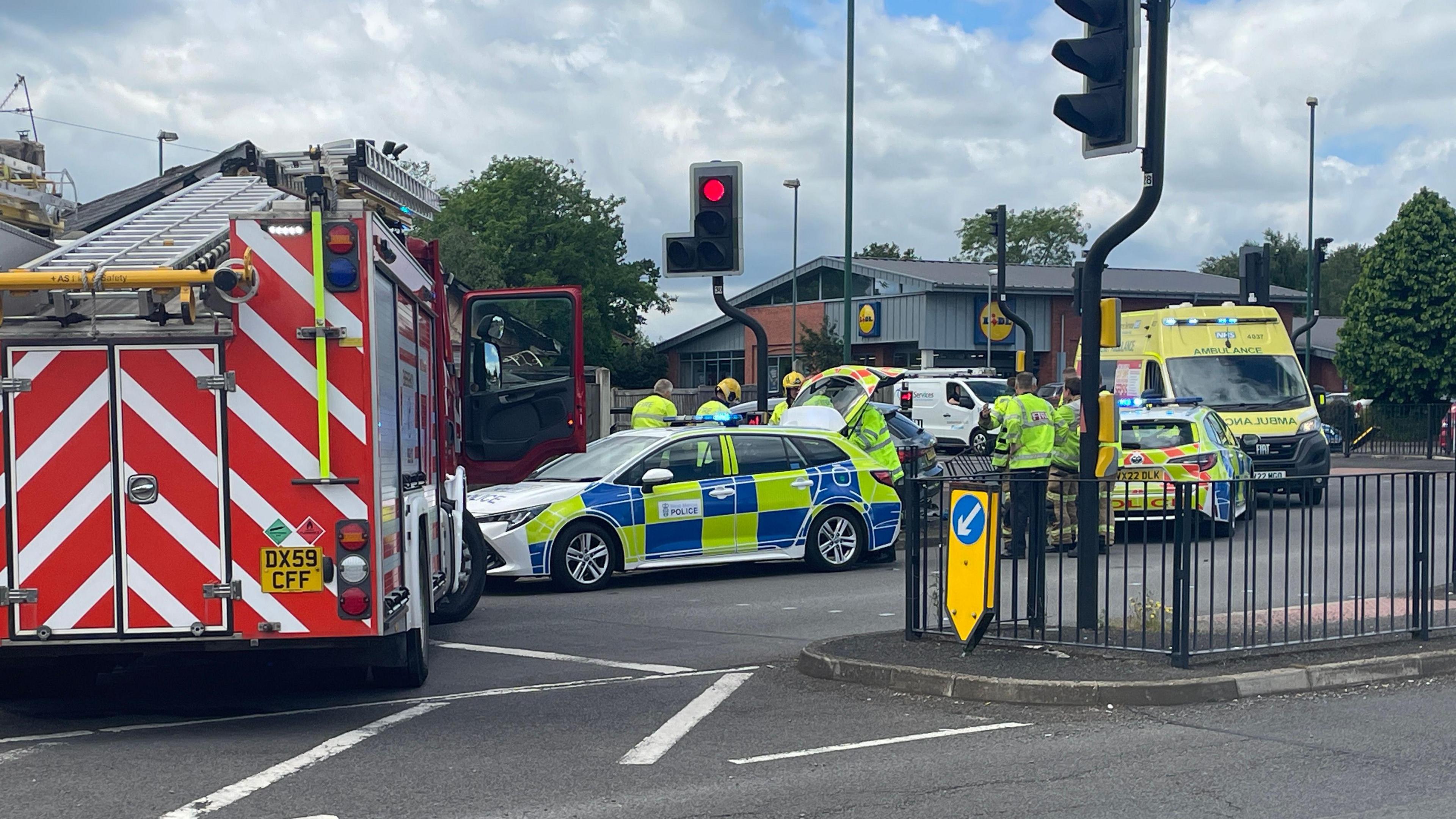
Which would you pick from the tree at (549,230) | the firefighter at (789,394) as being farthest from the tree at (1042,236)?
the firefighter at (789,394)

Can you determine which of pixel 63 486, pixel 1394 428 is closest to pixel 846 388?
pixel 63 486

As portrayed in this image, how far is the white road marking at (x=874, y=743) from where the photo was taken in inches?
262

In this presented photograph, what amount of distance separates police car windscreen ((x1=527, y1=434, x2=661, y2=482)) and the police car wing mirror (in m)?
0.19

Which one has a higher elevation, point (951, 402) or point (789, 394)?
point (789, 394)

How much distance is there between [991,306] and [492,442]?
34693 mm

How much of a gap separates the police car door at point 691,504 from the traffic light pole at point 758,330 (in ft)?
4.04

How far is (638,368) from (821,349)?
12.8 metres

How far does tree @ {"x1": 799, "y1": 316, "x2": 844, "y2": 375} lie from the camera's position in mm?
50125

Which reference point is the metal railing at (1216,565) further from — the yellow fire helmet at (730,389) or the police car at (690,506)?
the yellow fire helmet at (730,389)

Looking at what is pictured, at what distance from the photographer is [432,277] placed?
32.8 ft

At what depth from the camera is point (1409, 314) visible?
134ft

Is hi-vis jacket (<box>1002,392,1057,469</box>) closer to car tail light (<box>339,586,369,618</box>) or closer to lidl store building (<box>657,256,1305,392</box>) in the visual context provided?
car tail light (<box>339,586,369,618</box>)

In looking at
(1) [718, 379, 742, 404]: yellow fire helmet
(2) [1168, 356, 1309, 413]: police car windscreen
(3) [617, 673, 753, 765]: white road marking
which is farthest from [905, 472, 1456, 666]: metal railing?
(2) [1168, 356, 1309, 413]: police car windscreen

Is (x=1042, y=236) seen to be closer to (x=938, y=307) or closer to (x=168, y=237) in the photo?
(x=938, y=307)
